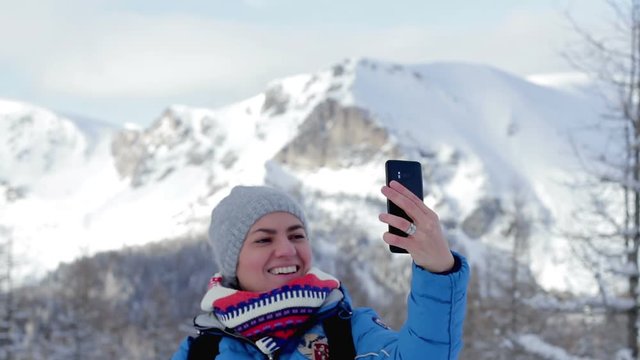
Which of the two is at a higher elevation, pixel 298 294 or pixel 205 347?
pixel 298 294

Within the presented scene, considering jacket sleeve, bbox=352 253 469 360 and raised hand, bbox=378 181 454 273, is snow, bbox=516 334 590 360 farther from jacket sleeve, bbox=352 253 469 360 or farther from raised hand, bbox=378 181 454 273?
raised hand, bbox=378 181 454 273

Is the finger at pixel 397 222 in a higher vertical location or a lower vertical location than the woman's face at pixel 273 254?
higher

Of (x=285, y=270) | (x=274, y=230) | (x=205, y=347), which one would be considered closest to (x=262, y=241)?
(x=274, y=230)

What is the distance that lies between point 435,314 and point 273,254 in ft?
2.95

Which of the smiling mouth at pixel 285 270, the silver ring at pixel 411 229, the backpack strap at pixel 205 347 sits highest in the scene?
the silver ring at pixel 411 229

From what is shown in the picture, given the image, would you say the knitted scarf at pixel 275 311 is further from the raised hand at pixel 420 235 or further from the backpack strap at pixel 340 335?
the raised hand at pixel 420 235

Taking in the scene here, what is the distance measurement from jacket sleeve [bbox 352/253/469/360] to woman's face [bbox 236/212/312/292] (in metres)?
0.69

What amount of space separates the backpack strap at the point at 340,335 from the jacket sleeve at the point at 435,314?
318 millimetres

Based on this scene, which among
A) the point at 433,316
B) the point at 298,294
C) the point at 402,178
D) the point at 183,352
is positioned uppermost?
the point at 402,178

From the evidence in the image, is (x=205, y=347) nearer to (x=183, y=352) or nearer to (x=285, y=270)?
(x=183, y=352)

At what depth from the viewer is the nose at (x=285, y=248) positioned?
3.08 meters

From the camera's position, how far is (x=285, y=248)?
3094 mm

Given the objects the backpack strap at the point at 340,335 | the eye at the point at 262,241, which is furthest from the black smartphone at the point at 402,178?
the eye at the point at 262,241

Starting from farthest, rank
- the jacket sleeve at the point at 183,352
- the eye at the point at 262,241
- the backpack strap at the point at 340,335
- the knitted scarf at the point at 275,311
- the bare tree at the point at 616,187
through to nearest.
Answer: the bare tree at the point at 616,187 → the eye at the point at 262,241 → the jacket sleeve at the point at 183,352 → the knitted scarf at the point at 275,311 → the backpack strap at the point at 340,335
